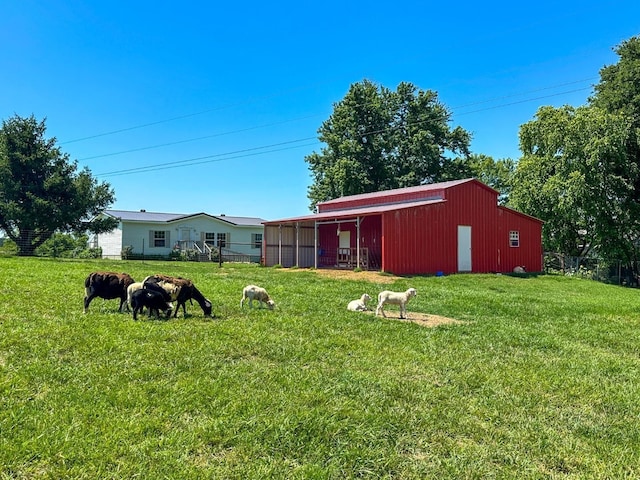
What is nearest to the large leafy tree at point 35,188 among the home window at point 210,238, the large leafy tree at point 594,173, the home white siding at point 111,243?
the home white siding at point 111,243

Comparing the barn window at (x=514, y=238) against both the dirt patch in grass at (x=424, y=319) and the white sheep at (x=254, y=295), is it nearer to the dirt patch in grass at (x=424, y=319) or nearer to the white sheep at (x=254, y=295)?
the dirt patch in grass at (x=424, y=319)

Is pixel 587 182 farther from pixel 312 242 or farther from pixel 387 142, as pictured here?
pixel 387 142

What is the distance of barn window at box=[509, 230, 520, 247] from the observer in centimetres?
2334

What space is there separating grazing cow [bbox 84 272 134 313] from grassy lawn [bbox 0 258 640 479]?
306mm

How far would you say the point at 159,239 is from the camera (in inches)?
1296

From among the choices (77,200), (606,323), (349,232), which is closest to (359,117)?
(349,232)

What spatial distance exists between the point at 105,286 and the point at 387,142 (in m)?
36.4

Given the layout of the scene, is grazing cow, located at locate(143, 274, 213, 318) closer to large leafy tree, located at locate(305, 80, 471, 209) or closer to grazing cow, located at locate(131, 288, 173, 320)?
grazing cow, located at locate(131, 288, 173, 320)

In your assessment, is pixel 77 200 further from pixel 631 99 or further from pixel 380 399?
pixel 631 99

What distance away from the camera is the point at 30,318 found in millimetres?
6605

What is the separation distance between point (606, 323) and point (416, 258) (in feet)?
34.6

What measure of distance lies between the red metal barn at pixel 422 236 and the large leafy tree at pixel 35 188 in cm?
1123

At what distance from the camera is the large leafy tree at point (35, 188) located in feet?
85.6

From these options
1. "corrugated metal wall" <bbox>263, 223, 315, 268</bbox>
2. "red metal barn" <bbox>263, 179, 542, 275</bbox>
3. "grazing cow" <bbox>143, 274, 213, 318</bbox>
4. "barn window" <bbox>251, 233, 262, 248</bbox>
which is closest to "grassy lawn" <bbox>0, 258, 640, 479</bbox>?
"grazing cow" <bbox>143, 274, 213, 318</bbox>
